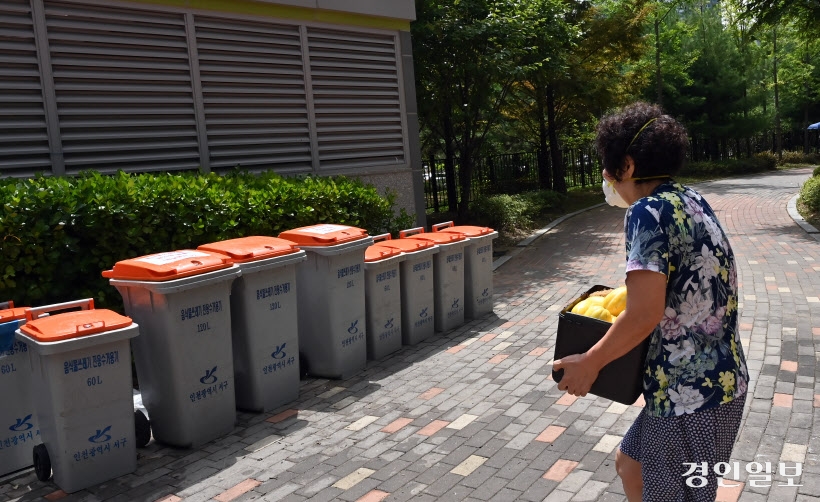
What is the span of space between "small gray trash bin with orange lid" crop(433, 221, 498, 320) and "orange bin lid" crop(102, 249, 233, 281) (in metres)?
3.56

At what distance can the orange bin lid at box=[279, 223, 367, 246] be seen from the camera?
19.6ft

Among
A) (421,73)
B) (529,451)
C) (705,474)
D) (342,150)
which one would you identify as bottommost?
(529,451)

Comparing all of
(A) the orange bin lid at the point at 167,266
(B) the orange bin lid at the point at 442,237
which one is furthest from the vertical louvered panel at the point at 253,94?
(A) the orange bin lid at the point at 167,266

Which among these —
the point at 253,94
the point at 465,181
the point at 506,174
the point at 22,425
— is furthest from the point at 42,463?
the point at 506,174

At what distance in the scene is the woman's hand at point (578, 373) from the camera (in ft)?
8.45

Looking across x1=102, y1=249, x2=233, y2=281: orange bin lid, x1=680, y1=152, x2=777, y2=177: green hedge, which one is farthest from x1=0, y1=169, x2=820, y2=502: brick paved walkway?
x1=680, y1=152, x2=777, y2=177: green hedge

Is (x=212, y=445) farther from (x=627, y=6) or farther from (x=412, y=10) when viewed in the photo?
(x=627, y=6)

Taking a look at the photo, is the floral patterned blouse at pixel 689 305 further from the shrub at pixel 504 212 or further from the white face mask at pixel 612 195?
the shrub at pixel 504 212

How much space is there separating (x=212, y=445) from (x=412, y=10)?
7.98 meters

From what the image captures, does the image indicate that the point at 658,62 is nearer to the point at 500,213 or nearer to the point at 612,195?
the point at 500,213

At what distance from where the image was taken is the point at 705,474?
2.50 meters

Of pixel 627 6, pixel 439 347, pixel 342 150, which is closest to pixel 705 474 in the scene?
pixel 439 347

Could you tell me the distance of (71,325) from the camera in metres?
4.10

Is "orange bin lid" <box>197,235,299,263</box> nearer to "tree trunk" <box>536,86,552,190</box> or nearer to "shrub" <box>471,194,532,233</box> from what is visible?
"shrub" <box>471,194,532,233</box>
